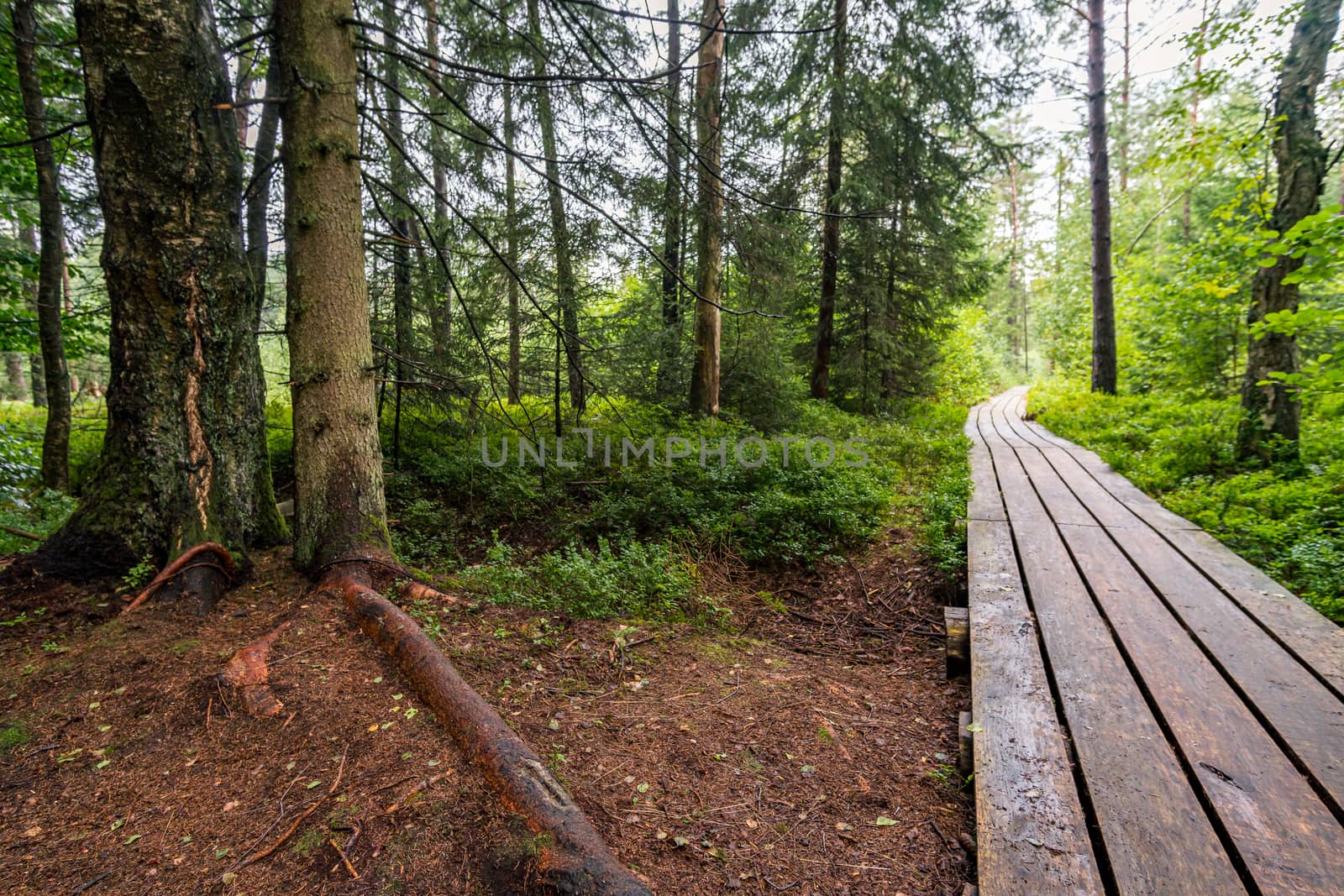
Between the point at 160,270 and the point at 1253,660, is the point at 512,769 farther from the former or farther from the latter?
the point at 1253,660

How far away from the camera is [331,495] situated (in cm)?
350

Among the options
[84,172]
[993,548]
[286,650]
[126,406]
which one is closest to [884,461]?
[993,548]

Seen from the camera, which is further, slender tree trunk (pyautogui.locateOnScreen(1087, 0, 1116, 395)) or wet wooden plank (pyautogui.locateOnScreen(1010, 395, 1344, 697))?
slender tree trunk (pyautogui.locateOnScreen(1087, 0, 1116, 395))

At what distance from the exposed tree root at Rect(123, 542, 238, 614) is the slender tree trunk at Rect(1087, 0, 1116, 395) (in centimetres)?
1589

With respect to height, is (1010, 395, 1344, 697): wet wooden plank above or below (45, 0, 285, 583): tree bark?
below

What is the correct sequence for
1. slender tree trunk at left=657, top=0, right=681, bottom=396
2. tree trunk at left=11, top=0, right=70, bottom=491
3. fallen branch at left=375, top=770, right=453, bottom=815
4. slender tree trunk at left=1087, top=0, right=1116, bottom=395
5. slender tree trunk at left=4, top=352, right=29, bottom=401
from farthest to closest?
1. slender tree trunk at left=4, top=352, right=29, bottom=401
2. slender tree trunk at left=1087, top=0, right=1116, bottom=395
3. slender tree trunk at left=657, top=0, right=681, bottom=396
4. tree trunk at left=11, top=0, right=70, bottom=491
5. fallen branch at left=375, top=770, right=453, bottom=815

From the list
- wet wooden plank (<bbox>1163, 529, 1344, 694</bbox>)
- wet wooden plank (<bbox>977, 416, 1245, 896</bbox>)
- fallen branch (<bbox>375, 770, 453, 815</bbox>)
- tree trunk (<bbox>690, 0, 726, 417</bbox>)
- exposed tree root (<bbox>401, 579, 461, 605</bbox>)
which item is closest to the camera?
wet wooden plank (<bbox>977, 416, 1245, 896</bbox>)

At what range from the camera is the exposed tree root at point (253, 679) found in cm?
229

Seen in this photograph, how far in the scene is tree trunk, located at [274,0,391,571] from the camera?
332 cm

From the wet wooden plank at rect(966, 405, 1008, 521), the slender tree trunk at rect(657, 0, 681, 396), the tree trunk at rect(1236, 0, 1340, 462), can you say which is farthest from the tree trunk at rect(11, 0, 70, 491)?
the tree trunk at rect(1236, 0, 1340, 462)

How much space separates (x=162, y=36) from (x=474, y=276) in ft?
9.57

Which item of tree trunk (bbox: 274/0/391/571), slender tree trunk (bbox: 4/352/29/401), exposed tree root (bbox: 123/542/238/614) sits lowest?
exposed tree root (bbox: 123/542/238/614)

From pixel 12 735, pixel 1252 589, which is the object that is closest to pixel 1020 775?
pixel 1252 589

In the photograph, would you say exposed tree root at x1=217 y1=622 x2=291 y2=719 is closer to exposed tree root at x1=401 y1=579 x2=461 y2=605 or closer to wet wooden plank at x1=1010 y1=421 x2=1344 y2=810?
exposed tree root at x1=401 y1=579 x2=461 y2=605
